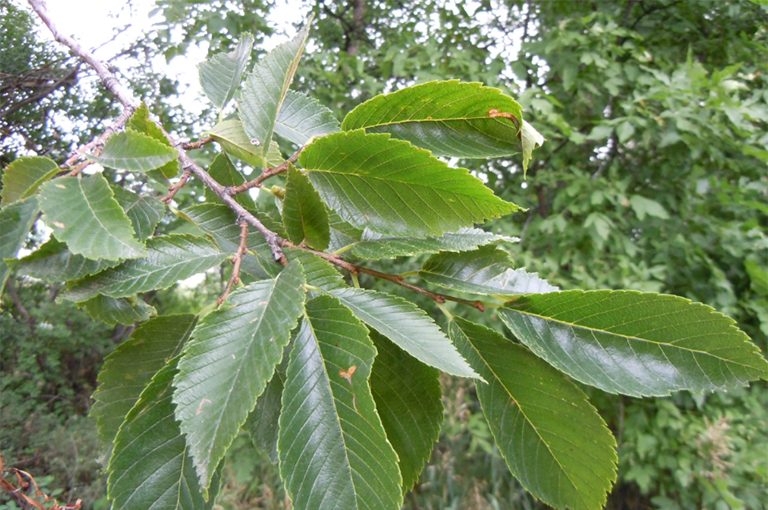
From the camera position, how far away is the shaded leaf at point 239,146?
527mm

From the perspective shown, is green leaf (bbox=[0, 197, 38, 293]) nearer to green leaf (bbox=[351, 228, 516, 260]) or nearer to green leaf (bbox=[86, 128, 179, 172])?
green leaf (bbox=[86, 128, 179, 172])

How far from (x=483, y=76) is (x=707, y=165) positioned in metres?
1.07

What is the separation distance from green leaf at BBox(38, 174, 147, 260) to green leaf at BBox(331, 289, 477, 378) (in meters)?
0.17

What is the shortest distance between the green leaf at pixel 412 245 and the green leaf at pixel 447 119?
0.08 metres

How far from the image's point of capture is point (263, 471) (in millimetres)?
2539

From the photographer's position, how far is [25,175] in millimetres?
428

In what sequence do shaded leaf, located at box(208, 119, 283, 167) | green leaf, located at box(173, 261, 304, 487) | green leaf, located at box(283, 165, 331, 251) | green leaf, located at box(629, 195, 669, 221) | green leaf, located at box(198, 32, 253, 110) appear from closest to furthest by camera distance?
green leaf, located at box(173, 261, 304, 487) < green leaf, located at box(283, 165, 331, 251) < shaded leaf, located at box(208, 119, 283, 167) < green leaf, located at box(198, 32, 253, 110) < green leaf, located at box(629, 195, 669, 221)

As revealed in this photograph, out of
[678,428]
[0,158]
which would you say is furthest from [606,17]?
[0,158]

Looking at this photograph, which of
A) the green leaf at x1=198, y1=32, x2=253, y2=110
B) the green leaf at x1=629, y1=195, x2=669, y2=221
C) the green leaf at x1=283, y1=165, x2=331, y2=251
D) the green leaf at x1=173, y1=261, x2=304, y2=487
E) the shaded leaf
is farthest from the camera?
the green leaf at x1=629, y1=195, x2=669, y2=221

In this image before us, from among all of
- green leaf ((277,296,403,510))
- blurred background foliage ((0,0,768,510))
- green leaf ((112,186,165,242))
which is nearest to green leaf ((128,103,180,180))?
green leaf ((112,186,165,242))

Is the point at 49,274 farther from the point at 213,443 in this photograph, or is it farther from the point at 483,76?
the point at 483,76

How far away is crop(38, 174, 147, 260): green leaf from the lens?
34 cm

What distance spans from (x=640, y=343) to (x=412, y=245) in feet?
0.71

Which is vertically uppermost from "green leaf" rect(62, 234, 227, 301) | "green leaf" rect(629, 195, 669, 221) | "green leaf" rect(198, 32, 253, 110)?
"green leaf" rect(198, 32, 253, 110)
